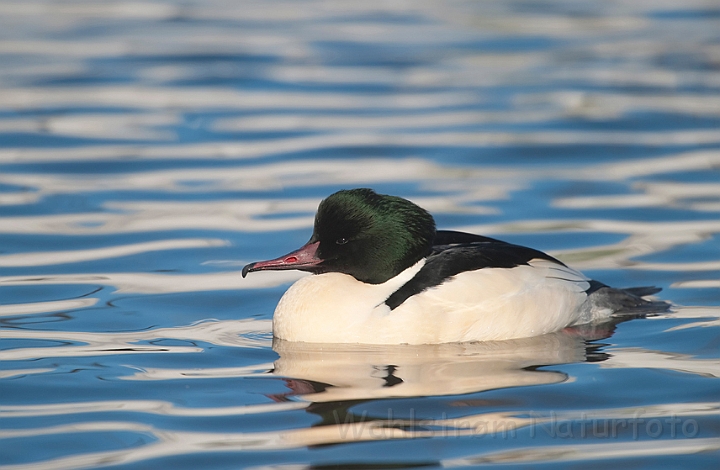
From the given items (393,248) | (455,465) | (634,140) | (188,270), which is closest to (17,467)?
(455,465)

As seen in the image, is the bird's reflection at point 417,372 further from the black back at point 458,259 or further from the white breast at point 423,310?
the black back at point 458,259

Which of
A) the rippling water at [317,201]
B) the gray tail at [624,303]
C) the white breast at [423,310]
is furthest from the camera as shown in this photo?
the gray tail at [624,303]

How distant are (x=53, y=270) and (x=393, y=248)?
9.75ft

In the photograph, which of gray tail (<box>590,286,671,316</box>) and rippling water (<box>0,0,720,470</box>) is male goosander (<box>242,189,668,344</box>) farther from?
gray tail (<box>590,286,671,316</box>)

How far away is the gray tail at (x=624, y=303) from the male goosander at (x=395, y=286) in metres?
0.45

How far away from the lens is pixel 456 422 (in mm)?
5219

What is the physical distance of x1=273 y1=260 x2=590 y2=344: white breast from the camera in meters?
6.36

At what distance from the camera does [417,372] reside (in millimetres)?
5988

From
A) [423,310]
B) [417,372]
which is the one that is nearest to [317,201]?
[423,310]

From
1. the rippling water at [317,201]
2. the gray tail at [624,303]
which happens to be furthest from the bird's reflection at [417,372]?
the gray tail at [624,303]

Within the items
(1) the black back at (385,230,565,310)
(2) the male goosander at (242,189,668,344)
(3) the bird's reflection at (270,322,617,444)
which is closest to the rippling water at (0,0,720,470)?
(3) the bird's reflection at (270,322,617,444)

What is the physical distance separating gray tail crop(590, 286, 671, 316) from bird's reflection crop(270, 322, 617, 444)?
0.62 feet

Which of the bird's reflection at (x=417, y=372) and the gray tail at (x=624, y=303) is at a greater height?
the gray tail at (x=624, y=303)

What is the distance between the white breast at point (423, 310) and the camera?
6359 millimetres
